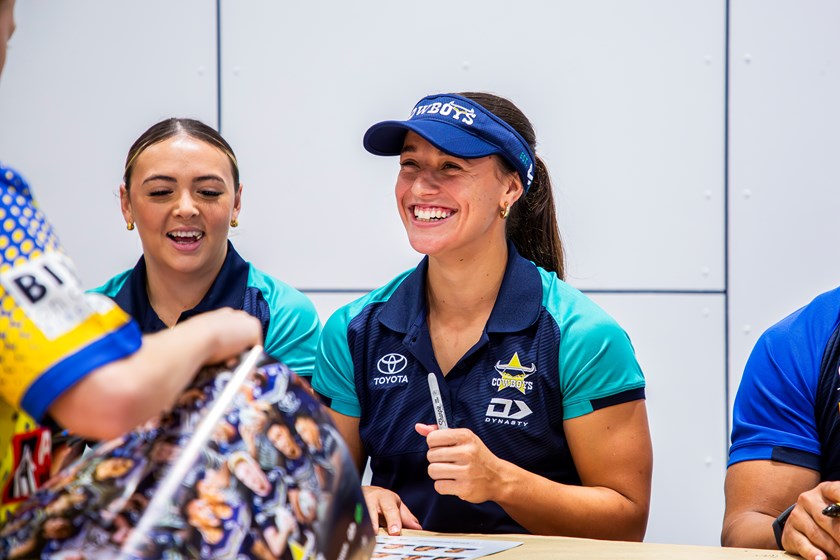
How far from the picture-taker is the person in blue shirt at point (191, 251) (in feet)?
6.77

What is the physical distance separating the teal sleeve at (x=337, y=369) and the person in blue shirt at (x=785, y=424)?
727 millimetres

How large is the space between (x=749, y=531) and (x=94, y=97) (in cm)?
215

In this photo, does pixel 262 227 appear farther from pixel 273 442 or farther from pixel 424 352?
pixel 273 442

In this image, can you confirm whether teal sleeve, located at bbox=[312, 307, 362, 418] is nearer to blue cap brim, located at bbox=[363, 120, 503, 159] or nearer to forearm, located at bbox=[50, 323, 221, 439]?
blue cap brim, located at bbox=[363, 120, 503, 159]

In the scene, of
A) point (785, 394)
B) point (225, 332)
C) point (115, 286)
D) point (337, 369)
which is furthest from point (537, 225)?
point (225, 332)

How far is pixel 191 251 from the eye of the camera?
207cm

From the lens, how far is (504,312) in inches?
71.1

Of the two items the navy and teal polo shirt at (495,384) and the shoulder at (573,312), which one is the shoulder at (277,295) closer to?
A: the navy and teal polo shirt at (495,384)

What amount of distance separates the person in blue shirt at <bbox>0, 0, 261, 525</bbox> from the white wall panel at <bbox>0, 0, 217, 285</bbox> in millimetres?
1967

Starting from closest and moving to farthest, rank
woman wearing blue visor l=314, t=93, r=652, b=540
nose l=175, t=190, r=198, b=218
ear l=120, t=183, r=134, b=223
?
woman wearing blue visor l=314, t=93, r=652, b=540, nose l=175, t=190, r=198, b=218, ear l=120, t=183, r=134, b=223

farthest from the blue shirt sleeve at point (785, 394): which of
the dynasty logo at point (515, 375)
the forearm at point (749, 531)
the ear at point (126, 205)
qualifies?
the ear at point (126, 205)

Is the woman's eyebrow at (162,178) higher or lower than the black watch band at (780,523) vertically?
higher

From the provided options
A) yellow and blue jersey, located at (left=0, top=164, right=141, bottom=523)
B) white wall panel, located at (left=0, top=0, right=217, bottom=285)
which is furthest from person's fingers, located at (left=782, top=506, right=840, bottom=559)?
white wall panel, located at (left=0, top=0, right=217, bottom=285)

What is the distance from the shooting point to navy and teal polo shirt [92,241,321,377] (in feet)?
6.80
